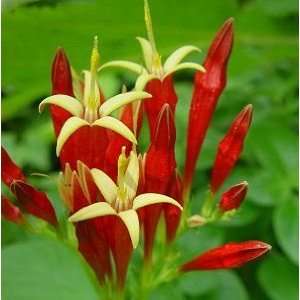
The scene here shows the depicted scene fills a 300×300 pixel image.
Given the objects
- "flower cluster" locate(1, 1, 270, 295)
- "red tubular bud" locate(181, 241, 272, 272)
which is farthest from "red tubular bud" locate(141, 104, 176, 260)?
"red tubular bud" locate(181, 241, 272, 272)

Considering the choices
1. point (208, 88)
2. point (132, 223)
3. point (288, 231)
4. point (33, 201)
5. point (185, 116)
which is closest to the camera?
point (132, 223)

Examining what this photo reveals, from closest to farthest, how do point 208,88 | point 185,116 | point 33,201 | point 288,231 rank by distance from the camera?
point 33,201 → point 208,88 → point 288,231 → point 185,116

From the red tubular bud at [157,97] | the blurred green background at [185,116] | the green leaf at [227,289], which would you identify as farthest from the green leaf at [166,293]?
the red tubular bud at [157,97]

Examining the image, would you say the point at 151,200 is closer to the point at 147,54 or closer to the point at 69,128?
the point at 69,128

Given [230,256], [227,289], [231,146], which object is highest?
[231,146]

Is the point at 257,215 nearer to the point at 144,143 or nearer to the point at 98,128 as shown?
the point at 144,143

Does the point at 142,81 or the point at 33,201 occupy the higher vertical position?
the point at 142,81

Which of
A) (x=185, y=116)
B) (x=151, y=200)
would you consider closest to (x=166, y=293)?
(x=151, y=200)

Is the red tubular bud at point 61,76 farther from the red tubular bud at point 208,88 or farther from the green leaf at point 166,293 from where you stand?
the green leaf at point 166,293
